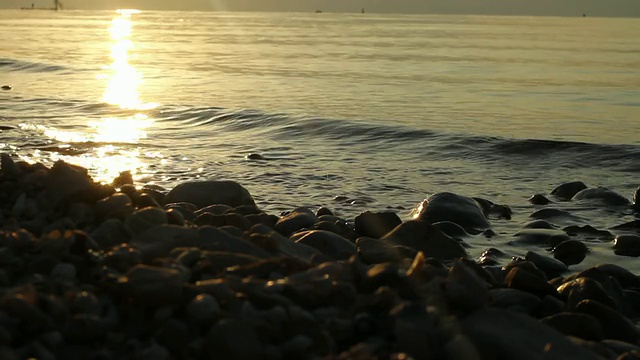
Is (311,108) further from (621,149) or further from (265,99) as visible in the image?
(621,149)

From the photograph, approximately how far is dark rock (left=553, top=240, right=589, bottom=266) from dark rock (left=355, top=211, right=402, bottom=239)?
1506 millimetres

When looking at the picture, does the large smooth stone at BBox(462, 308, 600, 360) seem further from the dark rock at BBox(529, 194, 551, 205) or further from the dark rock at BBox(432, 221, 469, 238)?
the dark rock at BBox(529, 194, 551, 205)

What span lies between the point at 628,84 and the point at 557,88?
2.78m

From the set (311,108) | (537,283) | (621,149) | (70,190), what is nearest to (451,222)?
(537,283)

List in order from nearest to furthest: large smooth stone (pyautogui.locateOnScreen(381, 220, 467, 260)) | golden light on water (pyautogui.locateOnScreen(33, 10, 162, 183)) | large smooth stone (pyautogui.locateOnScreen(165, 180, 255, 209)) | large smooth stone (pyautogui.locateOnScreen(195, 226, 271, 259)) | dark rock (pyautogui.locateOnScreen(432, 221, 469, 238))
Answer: large smooth stone (pyautogui.locateOnScreen(195, 226, 271, 259)) → large smooth stone (pyautogui.locateOnScreen(381, 220, 467, 260)) → large smooth stone (pyautogui.locateOnScreen(165, 180, 255, 209)) → dark rock (pyautogui.locateOnScreen(432, 221, 469, 238)) → golden light on water (pyautogui.locateOnScreen(33, 10, 162, 183))

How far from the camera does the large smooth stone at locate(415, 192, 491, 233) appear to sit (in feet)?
27.8

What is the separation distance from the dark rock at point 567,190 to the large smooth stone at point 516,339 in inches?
262

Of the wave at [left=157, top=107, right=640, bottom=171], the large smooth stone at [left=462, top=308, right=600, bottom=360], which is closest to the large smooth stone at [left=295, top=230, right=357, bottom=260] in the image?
the large smooth stone at [left=462, top=308, right=600, bottom=360]

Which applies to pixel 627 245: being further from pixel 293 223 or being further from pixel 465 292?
pixel 465 292

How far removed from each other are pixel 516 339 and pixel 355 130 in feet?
41.0

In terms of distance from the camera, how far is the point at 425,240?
22.6 ft

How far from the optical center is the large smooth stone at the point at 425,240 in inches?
266

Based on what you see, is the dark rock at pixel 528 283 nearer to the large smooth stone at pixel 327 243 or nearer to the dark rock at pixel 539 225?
the large smooth stone at pixel 327 243

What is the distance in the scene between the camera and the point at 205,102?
70.5 feet
